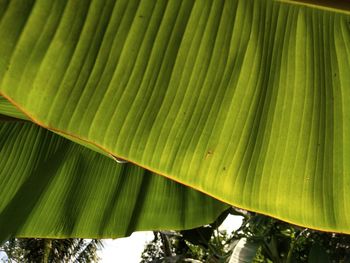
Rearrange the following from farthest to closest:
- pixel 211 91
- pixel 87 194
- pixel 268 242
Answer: pixel 268 242 → pixel 87 194 → pixel 211 91

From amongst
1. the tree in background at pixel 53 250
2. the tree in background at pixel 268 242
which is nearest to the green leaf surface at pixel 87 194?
the tree in background at pixel 268 242

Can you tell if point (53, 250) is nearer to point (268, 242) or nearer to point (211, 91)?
point (268, 242)

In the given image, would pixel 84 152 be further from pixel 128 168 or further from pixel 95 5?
pixel 95 5

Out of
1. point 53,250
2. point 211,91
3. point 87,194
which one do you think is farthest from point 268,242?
point 53,250

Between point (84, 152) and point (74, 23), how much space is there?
0.78m

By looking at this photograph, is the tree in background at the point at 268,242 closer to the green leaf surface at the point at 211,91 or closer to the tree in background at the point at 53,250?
the green leaf surface at the point at 211,91

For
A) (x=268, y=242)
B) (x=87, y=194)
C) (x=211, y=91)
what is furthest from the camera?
(x=268, y=242)

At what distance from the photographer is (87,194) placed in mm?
1417

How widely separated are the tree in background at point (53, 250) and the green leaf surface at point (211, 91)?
9347 mm

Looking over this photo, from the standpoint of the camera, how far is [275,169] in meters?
0.82

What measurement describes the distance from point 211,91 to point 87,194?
2.41 feet

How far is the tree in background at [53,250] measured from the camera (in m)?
10.1

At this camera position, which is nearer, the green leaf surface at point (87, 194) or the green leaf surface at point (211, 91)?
the green leaf surface at point (211, 91)

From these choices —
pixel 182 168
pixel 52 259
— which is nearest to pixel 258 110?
pixel 182 168
